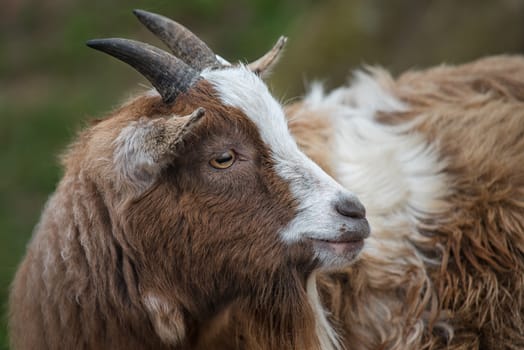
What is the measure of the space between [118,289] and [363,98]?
2.22 metres

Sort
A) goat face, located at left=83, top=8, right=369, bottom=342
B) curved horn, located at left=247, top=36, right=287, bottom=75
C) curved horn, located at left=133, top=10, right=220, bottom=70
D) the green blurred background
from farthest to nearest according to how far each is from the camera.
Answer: the green blurred background, curved horn, located at left=247, top=36, right=287, bottom=75, curved horn, located at left=133, top=10, right=220, bottom=70, goat face, located at left=83, top=8, right=369, bottom=342

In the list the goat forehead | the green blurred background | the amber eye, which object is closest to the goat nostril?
the goat forehead

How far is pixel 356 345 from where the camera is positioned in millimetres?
4422

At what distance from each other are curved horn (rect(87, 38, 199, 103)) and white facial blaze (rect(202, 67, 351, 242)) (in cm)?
13

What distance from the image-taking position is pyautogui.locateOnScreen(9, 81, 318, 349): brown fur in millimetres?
3715

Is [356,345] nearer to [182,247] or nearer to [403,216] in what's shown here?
[403,216]

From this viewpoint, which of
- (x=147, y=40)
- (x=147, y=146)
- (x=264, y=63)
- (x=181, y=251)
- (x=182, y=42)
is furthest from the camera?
(x=147, y=40)

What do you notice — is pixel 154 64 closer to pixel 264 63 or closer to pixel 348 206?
pixel 264 63

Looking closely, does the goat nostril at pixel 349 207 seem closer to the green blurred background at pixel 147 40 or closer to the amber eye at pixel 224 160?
the amber eye at pixel 224 160

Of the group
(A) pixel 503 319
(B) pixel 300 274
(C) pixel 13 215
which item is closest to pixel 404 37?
(C) pixel 13 215

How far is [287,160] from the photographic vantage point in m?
3.79

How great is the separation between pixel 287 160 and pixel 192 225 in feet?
1.61

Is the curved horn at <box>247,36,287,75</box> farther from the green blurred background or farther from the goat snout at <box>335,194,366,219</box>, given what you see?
the green blurred background

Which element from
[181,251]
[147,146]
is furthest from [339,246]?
[147,146]
